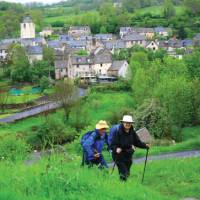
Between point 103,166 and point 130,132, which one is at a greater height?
point 130,132

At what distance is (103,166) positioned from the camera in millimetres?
10188

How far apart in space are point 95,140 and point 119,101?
155 ft

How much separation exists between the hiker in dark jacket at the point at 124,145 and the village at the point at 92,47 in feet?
198

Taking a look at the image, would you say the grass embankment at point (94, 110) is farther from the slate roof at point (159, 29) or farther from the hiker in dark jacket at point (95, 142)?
the slate roof at point (159, 29)

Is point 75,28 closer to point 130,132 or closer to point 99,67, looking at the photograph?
point 99,67

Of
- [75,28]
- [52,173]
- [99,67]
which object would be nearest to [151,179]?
[52,173]

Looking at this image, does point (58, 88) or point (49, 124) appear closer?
point (49, 124)

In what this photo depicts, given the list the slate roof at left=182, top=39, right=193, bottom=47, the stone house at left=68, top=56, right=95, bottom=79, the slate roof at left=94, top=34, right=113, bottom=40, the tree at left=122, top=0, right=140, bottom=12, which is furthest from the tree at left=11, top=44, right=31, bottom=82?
the tree at left=122, top=0, right=140, bottom=12

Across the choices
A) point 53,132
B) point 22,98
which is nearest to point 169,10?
point 22,98

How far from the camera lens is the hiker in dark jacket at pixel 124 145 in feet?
32.9

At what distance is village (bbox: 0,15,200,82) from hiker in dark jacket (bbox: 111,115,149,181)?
2377 inches

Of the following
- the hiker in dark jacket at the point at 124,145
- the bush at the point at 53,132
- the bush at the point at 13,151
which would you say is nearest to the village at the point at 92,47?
the bush at the point at 53,132

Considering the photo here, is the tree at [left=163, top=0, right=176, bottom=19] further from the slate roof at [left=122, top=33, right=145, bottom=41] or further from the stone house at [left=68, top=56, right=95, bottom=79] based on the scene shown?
the stone house at [left=68, top=56, right=95, bottom=79]

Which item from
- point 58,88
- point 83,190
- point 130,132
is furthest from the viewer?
point 58,88
